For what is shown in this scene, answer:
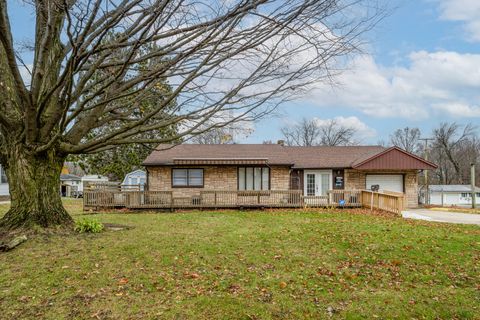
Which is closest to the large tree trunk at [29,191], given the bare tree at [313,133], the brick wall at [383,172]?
the brick wall at [383,172]

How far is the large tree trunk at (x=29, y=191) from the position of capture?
7.98 meters

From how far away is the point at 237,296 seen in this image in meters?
4.91

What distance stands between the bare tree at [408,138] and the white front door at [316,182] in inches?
1600

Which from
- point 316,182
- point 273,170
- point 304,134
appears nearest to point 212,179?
point 273,170

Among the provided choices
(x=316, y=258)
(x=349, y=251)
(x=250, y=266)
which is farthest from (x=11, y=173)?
(x=349, y=251)

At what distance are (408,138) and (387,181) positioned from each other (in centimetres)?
4081

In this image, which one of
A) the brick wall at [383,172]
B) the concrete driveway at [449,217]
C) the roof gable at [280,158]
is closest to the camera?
the concrete driveway at [449,217]

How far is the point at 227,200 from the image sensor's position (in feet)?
59.8

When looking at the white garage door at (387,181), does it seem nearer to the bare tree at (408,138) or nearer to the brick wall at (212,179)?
the brick wall at (212,179)

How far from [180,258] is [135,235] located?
98.0 inches

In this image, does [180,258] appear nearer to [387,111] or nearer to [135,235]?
[135,235]

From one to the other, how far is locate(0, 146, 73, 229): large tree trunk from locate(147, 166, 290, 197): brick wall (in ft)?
35.9

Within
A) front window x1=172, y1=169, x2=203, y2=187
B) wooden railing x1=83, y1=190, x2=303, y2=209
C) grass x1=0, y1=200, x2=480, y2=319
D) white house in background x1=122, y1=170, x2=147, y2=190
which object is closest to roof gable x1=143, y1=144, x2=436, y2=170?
front window x1=172, y1=169, x2=203, y2=187

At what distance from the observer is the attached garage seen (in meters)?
21.3
